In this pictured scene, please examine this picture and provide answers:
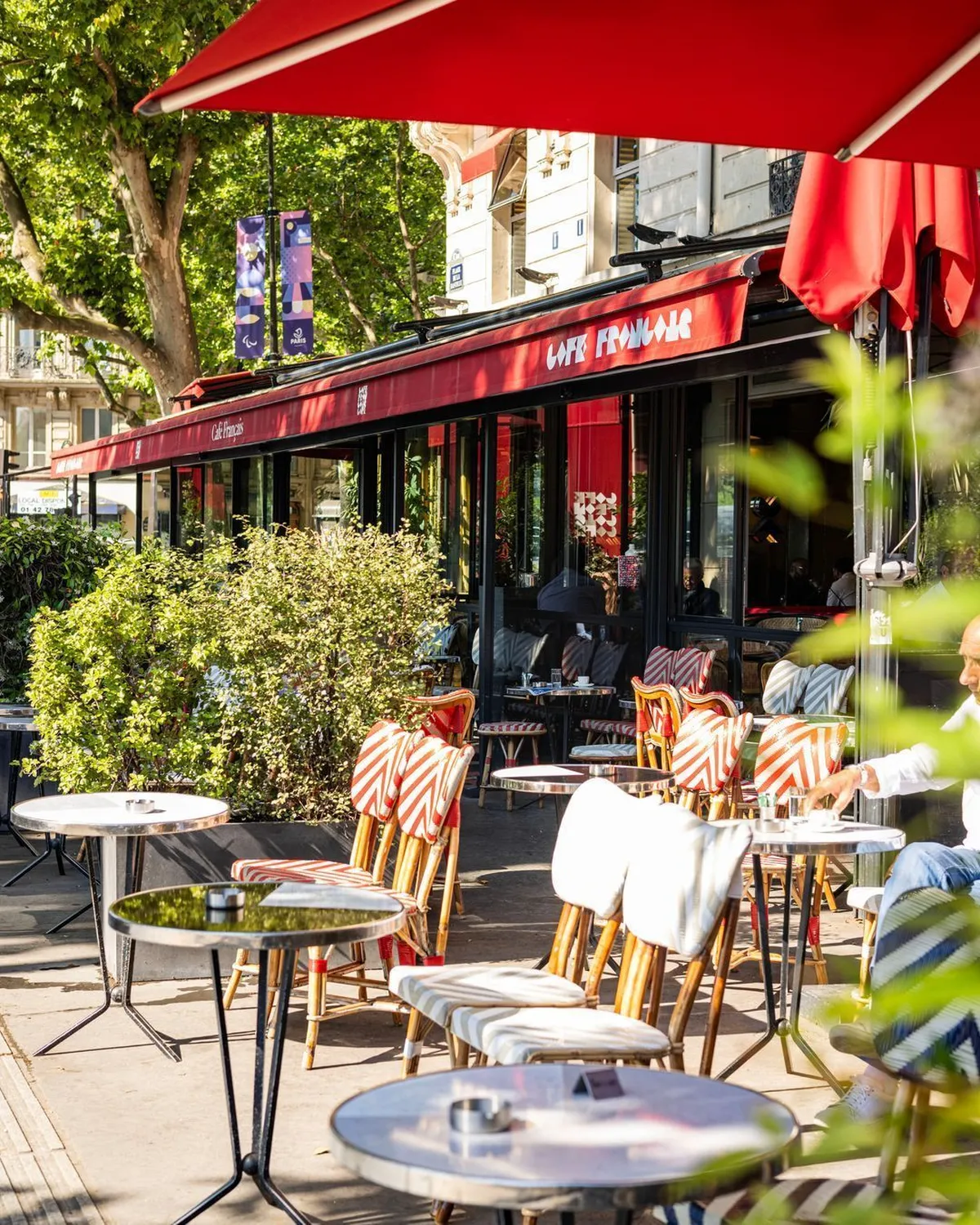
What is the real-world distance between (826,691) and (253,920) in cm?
591

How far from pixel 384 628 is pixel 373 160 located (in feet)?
81.7

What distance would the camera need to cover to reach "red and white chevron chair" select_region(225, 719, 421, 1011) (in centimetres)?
567

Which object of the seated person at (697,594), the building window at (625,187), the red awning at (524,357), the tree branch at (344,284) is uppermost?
the tree branch at (344,284)

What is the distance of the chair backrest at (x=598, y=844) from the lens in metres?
4.12

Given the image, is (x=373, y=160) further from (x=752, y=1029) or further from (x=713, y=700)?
(x=752, y=1029)

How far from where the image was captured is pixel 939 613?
2.79ft

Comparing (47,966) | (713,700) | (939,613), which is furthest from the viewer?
(713,700)

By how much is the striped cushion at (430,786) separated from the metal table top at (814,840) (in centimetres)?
104

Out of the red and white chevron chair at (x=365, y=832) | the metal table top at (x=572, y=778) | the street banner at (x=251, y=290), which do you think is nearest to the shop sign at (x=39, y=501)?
the street banner at (x=251, y=290)

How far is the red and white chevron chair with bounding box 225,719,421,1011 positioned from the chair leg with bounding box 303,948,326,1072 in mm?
326

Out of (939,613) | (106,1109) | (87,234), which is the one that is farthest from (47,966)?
(87,234)

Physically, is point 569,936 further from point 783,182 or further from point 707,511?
point 783,182

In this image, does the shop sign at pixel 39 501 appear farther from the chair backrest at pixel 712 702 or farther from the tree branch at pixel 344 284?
the chair backrest at pixel 712 702

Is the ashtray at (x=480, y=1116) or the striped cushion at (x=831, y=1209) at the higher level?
the striped cushion at (x=831, y=1209)
